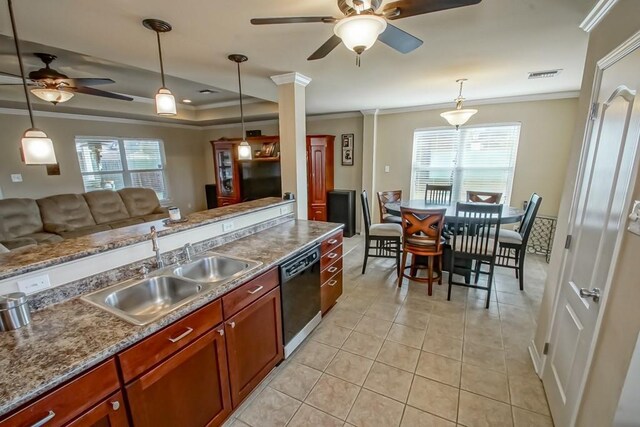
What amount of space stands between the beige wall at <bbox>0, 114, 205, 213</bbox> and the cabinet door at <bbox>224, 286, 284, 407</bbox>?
5336 mm

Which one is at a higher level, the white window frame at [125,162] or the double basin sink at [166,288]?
the white window frame at [125,162]

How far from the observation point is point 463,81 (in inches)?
125

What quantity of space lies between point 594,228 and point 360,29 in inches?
59.1

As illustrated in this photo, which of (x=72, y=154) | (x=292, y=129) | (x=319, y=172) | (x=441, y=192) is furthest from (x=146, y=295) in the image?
(x=72, y=154)

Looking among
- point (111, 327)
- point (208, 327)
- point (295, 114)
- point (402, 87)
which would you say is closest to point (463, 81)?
point (402, 87)

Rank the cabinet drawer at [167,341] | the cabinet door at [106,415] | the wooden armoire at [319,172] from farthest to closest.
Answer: the wooden armoire at [319,172]
the cabinet drawer at [167,341]
the cabinet door at [106,415]

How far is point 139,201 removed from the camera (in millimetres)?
5289

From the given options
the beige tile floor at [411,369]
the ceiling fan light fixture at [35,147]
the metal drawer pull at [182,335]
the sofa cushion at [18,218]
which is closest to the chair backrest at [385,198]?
the beige tile floor at [411,369]

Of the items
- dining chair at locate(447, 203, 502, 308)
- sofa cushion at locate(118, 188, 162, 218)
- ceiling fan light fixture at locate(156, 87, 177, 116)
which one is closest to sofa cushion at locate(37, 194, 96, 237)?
sofa cushion at locate(118, 188, 162, 218)

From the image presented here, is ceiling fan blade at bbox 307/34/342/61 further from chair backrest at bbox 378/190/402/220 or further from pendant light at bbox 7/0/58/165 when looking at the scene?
chair backrest at bbox 378/190/402/220

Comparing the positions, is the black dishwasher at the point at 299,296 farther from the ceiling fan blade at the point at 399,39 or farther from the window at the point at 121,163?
the window at the point at 121,163

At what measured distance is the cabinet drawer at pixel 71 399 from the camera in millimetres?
806

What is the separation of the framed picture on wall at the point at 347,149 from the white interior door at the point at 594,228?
4070 mm

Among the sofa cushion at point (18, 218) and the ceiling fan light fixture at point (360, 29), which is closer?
the ceiling fan light fixture at point (360, 29)
